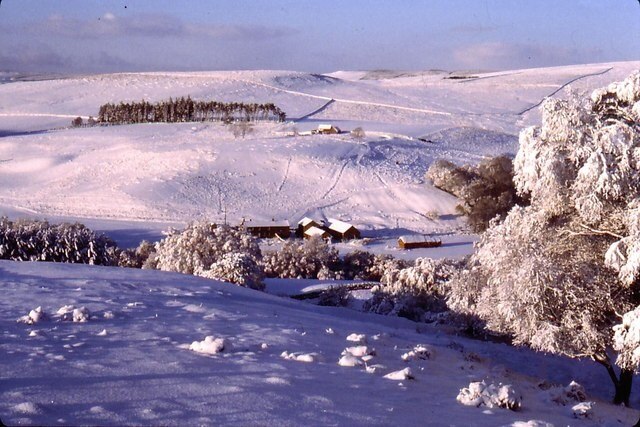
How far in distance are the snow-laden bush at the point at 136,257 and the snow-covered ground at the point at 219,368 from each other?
18176 mm

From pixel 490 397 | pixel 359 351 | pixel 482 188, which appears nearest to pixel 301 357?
pixel 359 351

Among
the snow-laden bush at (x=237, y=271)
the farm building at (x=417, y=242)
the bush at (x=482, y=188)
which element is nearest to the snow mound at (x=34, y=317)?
the snow-laden bush at (x=237, y=271)

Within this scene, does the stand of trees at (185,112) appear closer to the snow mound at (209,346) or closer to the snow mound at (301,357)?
the snow mound at (301,357)

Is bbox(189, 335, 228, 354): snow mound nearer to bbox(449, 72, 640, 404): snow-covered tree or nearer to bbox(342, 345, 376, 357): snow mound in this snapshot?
bbox(342, 345, 376, 357): snow mound

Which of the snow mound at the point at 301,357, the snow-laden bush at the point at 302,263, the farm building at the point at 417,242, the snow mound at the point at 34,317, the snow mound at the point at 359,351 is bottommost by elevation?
the farm building at the point at 417,242

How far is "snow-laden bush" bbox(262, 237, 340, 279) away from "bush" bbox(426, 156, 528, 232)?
19.1m

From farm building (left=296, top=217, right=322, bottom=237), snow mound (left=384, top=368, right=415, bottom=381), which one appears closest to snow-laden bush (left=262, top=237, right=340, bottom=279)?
farm building (left=296, top=217, right=322, bottom=237)

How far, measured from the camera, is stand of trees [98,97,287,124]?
100 m

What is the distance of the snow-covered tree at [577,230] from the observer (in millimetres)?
10555

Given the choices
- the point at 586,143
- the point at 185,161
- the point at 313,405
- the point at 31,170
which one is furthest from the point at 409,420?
the point at 31,170

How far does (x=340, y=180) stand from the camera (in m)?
64.7

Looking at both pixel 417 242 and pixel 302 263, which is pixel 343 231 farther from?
pixel 302 263

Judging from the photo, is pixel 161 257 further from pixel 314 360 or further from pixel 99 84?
pixel 99 84

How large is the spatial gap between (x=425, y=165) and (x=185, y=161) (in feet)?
71.9
